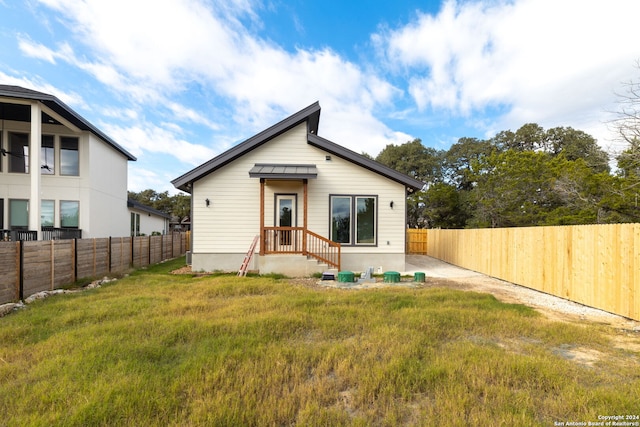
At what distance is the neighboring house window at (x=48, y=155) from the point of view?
42.9ft

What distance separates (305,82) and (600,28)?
11.2 m

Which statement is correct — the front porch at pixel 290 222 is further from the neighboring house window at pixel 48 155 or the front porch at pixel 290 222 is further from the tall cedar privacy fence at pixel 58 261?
the neighboring house window at pixel 48 155

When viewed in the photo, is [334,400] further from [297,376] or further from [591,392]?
[591,392]

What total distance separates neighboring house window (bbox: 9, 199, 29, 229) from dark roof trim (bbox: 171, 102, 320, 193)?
25.7 ft

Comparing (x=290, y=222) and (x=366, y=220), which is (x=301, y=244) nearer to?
(x=290, y=222)

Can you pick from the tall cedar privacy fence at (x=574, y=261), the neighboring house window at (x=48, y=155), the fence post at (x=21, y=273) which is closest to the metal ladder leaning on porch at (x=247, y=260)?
the fence post at (x=21, y=273)

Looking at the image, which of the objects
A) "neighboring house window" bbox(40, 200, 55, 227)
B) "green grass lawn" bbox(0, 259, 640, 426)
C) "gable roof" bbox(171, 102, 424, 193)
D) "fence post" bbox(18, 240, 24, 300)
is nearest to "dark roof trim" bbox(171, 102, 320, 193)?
"gable roof" bbox(171, 102, 424, 193)

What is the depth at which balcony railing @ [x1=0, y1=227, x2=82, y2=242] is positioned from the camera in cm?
1066

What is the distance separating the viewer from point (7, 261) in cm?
618

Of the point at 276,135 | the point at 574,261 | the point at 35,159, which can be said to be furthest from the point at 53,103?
the point at 574,261

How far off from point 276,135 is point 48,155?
425 inches

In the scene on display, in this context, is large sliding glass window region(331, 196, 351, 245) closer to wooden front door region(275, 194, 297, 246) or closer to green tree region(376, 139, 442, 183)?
wooden front door region(275, 194, 297, 246)

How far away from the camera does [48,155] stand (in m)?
13.2

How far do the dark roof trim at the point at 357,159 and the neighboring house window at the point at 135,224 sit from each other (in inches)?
563
